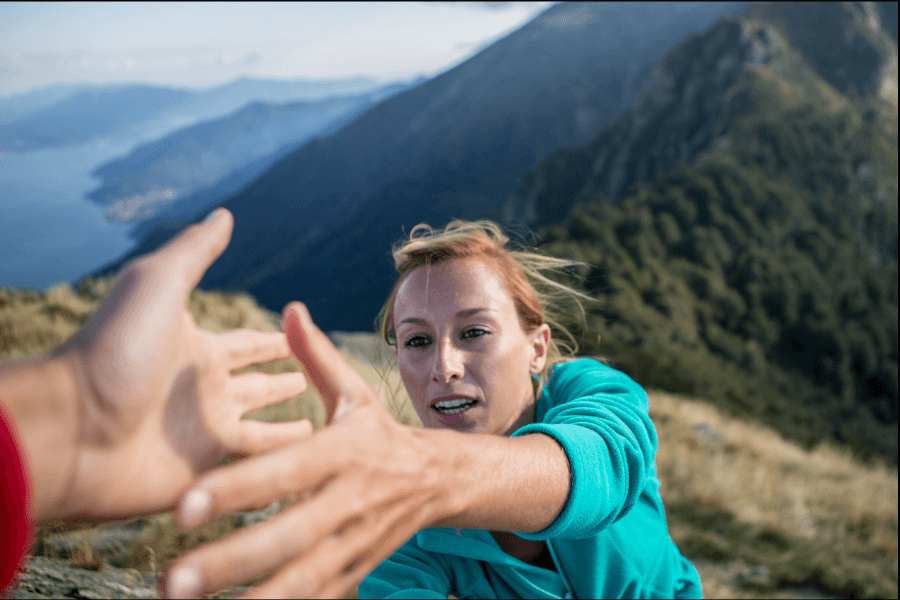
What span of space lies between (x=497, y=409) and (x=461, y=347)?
25 cm

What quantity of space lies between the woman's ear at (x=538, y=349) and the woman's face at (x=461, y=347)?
18cm

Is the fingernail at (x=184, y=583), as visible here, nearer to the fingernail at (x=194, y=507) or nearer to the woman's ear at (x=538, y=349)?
the fingernail at (x=194, y=507)

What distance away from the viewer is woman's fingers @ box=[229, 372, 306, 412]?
96 cm

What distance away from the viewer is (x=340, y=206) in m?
144

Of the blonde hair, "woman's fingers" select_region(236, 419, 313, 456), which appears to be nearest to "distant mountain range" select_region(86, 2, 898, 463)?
the blonde hair

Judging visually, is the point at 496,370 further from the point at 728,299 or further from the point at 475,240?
the point at 728,299

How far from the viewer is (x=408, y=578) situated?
5.01 ft

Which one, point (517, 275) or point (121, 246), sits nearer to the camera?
point (517, 275)

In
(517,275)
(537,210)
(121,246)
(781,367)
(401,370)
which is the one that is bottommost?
(781,367)

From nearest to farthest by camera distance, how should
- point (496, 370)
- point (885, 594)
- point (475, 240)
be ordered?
1. point (496, 370)
2. point (475, 240)
3. point (885, 594)

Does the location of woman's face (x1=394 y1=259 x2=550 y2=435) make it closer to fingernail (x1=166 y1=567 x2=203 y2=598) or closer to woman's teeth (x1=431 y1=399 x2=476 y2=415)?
woman's teeth (x1=431 y1=399 x2=476 y2=415)

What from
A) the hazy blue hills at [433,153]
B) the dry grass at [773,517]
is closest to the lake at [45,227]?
the hazy blue hills at [433,153]

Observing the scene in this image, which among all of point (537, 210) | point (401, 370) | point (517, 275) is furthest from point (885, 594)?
point (537, 210)

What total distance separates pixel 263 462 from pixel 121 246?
16865 cm
